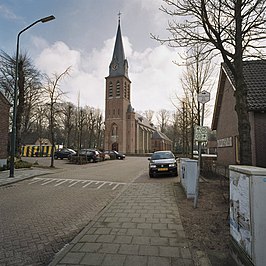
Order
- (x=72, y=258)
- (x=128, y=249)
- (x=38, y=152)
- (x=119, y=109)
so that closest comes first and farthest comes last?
1. (x=72, y=258)
2. (x=128, y=249)
3. (x=38, y=152)
4. (x=119, y=109)

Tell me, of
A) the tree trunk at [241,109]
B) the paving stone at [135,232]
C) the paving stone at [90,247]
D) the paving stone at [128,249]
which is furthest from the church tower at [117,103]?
the paving stone at [128,249]

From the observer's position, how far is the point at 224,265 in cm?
316

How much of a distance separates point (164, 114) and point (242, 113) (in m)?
76.7

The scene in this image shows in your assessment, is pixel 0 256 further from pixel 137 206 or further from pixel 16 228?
pixel 137 206

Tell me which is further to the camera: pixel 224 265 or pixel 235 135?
pixel 235 135

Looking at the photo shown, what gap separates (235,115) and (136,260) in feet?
45.7

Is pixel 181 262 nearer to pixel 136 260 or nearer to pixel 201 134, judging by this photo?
pixel 136 260

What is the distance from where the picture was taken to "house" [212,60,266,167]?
481 inches

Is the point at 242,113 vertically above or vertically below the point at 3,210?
above

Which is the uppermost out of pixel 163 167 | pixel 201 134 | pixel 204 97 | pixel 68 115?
pixel 68 115

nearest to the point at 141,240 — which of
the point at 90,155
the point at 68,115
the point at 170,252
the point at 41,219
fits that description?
the point at 170,252

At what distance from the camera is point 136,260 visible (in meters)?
3.25

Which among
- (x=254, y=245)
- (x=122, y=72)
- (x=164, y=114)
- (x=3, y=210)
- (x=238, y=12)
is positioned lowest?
(x=3, y=210)

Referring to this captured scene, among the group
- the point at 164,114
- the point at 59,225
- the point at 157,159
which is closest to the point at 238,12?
the point at 59,225
